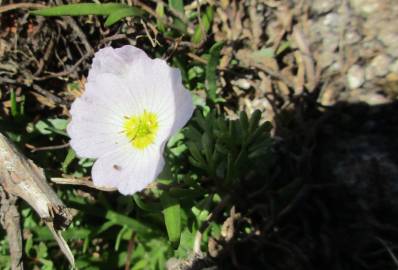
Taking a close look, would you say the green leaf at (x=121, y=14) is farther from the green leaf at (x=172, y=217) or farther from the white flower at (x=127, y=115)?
the green leaf at (x=172, y=217)

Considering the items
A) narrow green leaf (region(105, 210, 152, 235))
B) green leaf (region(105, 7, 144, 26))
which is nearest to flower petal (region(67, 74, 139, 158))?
green leaf (region(105, 7, 144, 26))

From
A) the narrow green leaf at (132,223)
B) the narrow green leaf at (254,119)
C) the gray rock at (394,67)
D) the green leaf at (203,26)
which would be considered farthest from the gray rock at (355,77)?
the narrow green leaf at (132,223)

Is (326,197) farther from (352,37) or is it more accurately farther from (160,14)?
(160,14)

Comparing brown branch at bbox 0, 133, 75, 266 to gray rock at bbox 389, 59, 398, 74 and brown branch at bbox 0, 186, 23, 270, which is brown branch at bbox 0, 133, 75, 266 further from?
gray rock at bbox 389, 59, 398, 74

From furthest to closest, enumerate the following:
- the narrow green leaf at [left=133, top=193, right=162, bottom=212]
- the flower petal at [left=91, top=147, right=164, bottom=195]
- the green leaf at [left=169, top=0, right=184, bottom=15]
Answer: the green leaf at [left=169, top=0, right=184, bottom=15], the narrow green leaf at [left=133, top=193, right=162, bottom=212], the flower petal at [left=91, top=147, right=164, bottom=195]

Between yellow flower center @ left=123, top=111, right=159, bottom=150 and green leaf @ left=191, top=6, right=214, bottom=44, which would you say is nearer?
yellow flower center @ left=123, top=111, right=159, bottom=150

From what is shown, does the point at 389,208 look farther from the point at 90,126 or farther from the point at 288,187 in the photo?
the point at 90,126

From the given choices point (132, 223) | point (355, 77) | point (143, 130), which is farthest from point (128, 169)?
point (355, 77)
